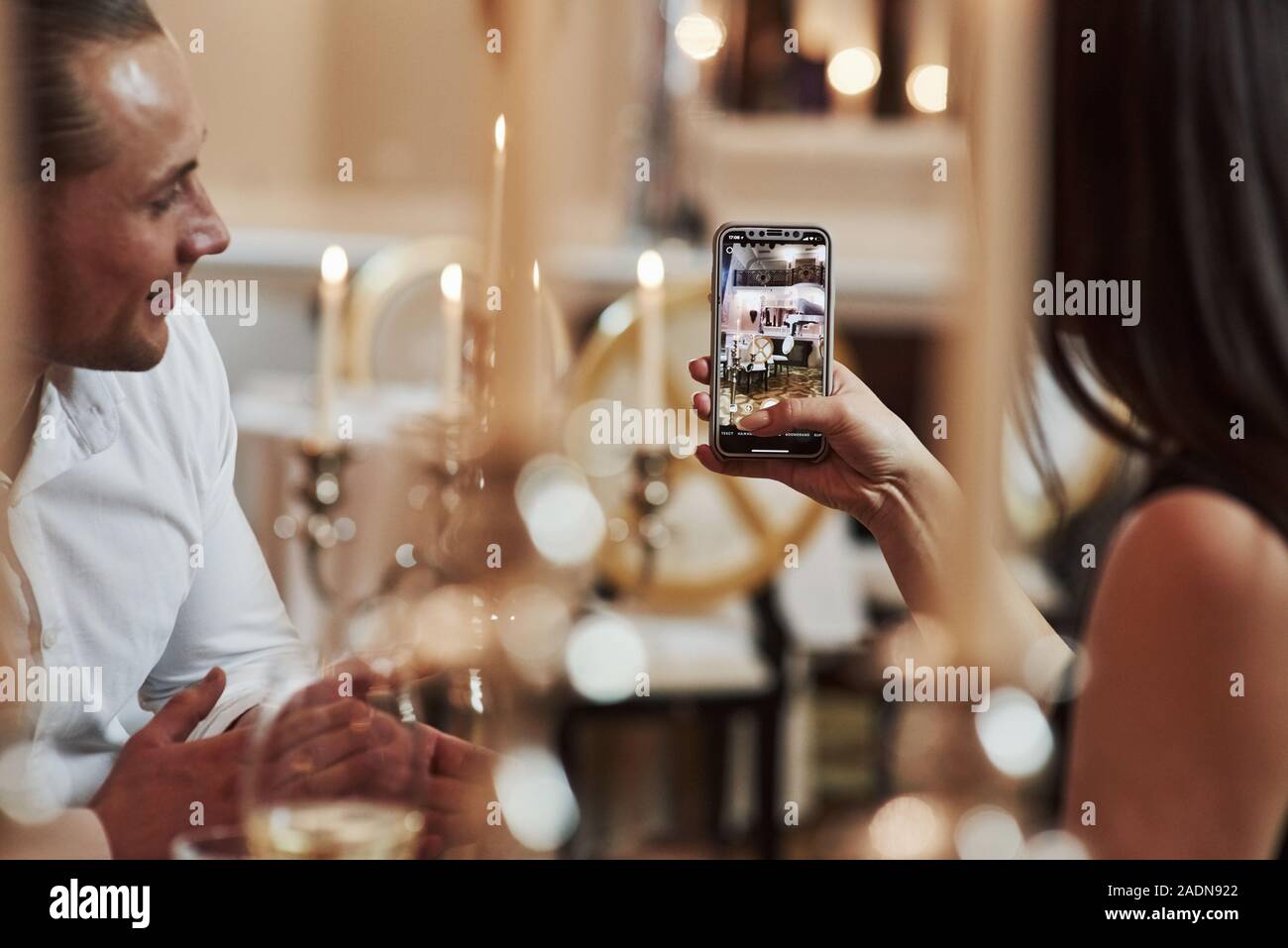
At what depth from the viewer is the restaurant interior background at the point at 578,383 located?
21.0 inches

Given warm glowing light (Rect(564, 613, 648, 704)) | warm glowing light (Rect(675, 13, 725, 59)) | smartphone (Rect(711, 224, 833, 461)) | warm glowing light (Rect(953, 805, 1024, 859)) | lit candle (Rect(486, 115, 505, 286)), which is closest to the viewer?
smartphone (Rect(711, 224, 833, 461))

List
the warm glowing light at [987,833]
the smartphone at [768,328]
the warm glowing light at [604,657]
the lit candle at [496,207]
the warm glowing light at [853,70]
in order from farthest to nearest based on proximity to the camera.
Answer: the warm glowing light at [853,70], the warm glowing light at [604,657], the warm glowing light at [987,833], the lit candle at [496,207], the smartphone at [768,328]

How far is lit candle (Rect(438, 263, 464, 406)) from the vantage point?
0.57 metres

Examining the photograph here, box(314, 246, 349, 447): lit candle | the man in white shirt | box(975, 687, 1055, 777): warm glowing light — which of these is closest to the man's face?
the man in white shirt

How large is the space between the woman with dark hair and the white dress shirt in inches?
8.9

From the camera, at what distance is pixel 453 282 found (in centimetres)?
59

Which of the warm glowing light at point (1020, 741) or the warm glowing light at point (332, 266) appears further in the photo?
the warm glowing light at point (1020, 741)

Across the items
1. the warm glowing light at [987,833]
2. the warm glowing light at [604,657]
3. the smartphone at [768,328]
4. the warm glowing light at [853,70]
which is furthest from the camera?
the warm glowing light at [853,70]

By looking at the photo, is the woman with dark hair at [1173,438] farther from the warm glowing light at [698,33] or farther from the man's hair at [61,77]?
the warm glowing light at [698,33]

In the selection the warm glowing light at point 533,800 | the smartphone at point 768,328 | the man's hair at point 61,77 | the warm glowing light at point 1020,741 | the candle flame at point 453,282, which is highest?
the man's hair at point 61,77

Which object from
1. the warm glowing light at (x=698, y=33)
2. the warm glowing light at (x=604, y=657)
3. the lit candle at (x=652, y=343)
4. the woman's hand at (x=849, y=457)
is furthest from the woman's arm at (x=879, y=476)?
the warm glowing light at (x=698, y=33)

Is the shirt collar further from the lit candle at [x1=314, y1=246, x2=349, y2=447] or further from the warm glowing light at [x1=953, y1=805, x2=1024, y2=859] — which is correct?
the warm glowing light at [x1=953, y1=805, x2=1024, y2=859]

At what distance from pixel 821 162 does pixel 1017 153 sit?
2.48 ft
